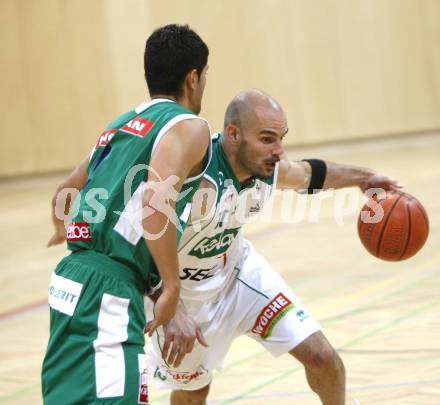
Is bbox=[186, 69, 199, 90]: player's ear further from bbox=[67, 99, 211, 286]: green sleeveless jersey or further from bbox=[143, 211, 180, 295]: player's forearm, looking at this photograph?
bbox=[143, 211, 180, 295]: player's forearm

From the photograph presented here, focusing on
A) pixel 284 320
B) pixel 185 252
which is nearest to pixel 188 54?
pixel 185 252

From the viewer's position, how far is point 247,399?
213 inches

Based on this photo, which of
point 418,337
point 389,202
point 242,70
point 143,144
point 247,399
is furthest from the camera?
point 242,70

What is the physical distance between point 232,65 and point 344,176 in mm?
14662

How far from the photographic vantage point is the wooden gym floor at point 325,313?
553 cm

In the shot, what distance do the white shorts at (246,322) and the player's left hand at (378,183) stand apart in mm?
712

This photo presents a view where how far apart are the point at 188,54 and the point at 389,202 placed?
1.83 m

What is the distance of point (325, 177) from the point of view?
4.91 m

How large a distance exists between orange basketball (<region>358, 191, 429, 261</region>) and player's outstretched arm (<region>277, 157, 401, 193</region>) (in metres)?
0.08

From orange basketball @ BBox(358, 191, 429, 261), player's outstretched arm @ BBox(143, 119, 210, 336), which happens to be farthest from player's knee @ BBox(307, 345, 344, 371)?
player's outstretched arm @ BBox(143, 119, 210, 336)

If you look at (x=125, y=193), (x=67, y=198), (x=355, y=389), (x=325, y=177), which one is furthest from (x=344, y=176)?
(x=125, y=193)

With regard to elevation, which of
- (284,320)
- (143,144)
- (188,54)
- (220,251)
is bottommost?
(284,320)

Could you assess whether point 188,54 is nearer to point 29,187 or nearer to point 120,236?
point 120,236

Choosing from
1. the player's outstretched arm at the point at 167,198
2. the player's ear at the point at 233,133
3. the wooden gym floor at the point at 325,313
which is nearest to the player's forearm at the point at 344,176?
Result: the player's ear at the point at 233,133
